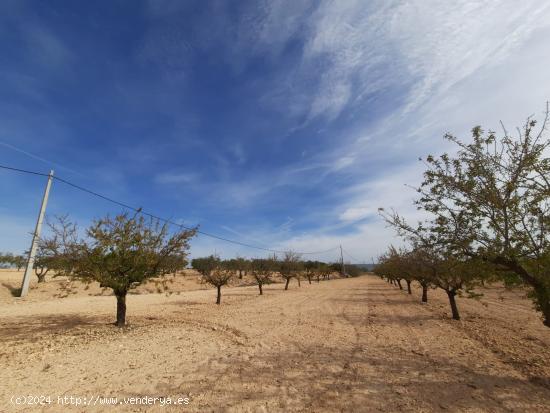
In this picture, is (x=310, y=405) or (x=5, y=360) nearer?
(x=310, y=405)

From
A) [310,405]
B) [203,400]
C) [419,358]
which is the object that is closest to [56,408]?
[203,400]

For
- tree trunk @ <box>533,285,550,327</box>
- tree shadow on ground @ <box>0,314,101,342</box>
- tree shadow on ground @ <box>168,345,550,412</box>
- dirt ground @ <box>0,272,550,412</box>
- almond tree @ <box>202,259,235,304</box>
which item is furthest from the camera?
almond tree @ <box>202,259,235,304</box>

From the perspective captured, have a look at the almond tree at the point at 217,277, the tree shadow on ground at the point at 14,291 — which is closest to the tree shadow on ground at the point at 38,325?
the almond tree at the point at 217,277

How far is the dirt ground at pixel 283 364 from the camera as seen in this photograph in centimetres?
586

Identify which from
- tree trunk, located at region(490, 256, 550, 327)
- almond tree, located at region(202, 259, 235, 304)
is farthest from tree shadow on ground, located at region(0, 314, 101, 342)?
tree trunk, located at region(490, 256, 550, 327)

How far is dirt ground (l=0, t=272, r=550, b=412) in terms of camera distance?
586 centimetres

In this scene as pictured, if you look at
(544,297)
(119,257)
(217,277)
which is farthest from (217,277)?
(544,297)

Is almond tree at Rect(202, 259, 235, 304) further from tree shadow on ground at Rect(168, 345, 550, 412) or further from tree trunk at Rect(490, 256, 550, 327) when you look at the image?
tree trunk at Rect(490, 256, 550, 327)

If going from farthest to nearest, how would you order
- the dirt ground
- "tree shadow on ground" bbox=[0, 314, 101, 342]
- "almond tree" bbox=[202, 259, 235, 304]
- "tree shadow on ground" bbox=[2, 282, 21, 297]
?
"tree shadow on ground" bbox=[2, 282, 21, 297], "almond tree" bbox=[202, 259, 235, 304], "tree shadow on ground" bbox=[0, 314, 101, 342], the dirt ground

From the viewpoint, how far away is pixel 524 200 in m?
6.97

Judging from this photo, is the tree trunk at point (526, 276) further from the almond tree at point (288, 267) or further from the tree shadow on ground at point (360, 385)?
the almond tree at point (288, 267)

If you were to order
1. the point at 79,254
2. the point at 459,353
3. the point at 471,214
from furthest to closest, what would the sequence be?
the point at 79,254 < the point at 459,353 < the point at 471,214

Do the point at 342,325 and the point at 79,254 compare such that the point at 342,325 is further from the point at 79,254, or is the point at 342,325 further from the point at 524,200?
the point at 79,254

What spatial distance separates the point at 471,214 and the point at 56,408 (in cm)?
1000
